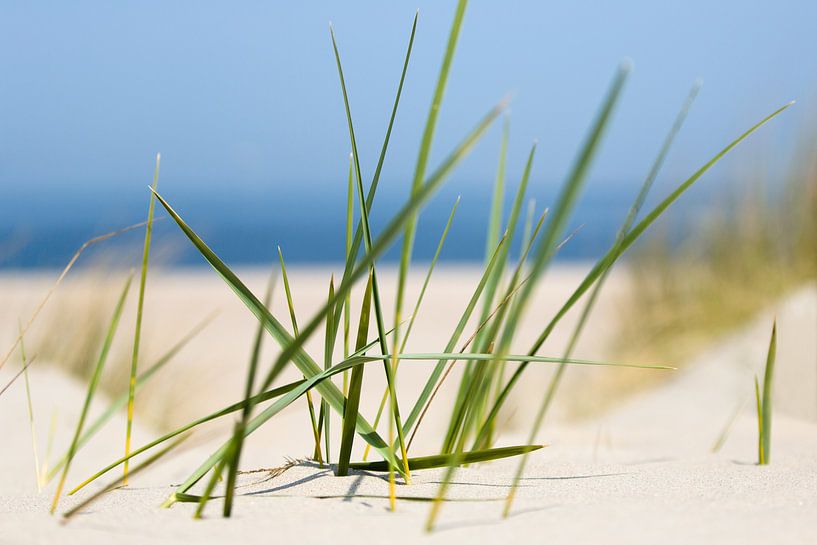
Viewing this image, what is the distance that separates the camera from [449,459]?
94 cm

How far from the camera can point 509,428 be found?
268cm

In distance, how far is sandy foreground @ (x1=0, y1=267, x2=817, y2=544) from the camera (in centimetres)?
71

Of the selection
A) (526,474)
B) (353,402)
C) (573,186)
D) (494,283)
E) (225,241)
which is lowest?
(225,241)

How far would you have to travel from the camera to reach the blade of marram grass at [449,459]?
35.0 inches

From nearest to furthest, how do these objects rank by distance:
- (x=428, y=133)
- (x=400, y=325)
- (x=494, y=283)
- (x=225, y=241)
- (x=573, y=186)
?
(x=573, y=186) → (x=428, y=133) → (x=400, y=325) → (x=494, y=283) → (x=225, y=241)

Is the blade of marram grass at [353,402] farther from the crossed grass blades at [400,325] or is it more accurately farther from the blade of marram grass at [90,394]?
the blade of marram grass at [90,394]

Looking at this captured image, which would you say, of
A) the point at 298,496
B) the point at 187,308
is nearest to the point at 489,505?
the point at 298,496

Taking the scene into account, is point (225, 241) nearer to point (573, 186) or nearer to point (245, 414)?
point (245, 414)

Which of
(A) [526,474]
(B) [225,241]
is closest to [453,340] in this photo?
(A) [526,474]

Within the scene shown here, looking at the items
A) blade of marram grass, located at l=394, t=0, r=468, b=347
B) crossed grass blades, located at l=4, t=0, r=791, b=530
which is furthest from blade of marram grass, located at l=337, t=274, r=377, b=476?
blade of marram grass, located at l=394, t=0, r=468, b=347

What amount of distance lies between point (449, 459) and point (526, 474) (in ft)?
0.53

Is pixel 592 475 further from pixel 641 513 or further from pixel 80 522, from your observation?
pixel 80 522

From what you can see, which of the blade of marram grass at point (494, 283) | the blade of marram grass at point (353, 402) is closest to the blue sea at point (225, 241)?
→ the blade of marram grass at point (494, 283)

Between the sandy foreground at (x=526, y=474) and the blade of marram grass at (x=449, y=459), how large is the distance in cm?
2
